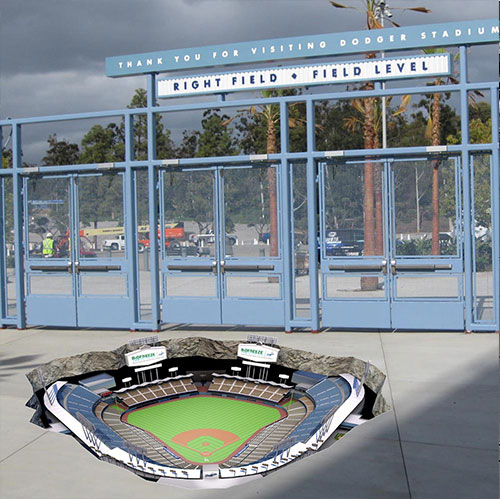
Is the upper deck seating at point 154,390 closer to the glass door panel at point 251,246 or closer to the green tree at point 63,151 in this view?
the glass door panel at point 251,246

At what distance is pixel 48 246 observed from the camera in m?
12.4

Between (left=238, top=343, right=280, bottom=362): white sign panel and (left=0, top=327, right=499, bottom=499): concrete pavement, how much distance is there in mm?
1355

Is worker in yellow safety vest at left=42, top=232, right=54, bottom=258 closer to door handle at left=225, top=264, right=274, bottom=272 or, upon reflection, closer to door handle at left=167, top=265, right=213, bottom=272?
door handle at left=167, top=265, right=213, bottom=272

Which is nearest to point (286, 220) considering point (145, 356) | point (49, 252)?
point (145, 356)

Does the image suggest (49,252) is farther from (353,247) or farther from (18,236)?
(353,247)

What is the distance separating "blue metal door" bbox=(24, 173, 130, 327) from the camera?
39.4ft

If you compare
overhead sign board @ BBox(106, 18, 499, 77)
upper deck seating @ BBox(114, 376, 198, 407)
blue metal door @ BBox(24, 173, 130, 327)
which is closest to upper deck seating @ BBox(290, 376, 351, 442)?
upper deck seating @ BBox(114, 376, 198, 407)

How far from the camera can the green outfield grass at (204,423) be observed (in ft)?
21.4

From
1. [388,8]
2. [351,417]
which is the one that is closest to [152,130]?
[351,417]

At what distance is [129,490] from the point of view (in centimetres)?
488

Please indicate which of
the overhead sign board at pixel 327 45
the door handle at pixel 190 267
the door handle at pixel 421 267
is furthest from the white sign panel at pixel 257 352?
the overhead sign board at pixel 327 45

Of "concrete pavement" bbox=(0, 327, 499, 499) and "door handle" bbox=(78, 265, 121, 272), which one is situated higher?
"door handle" bbox=(78, 265, 121, 272)

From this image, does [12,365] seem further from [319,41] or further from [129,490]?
[319,41]

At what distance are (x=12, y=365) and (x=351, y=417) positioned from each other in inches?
191
